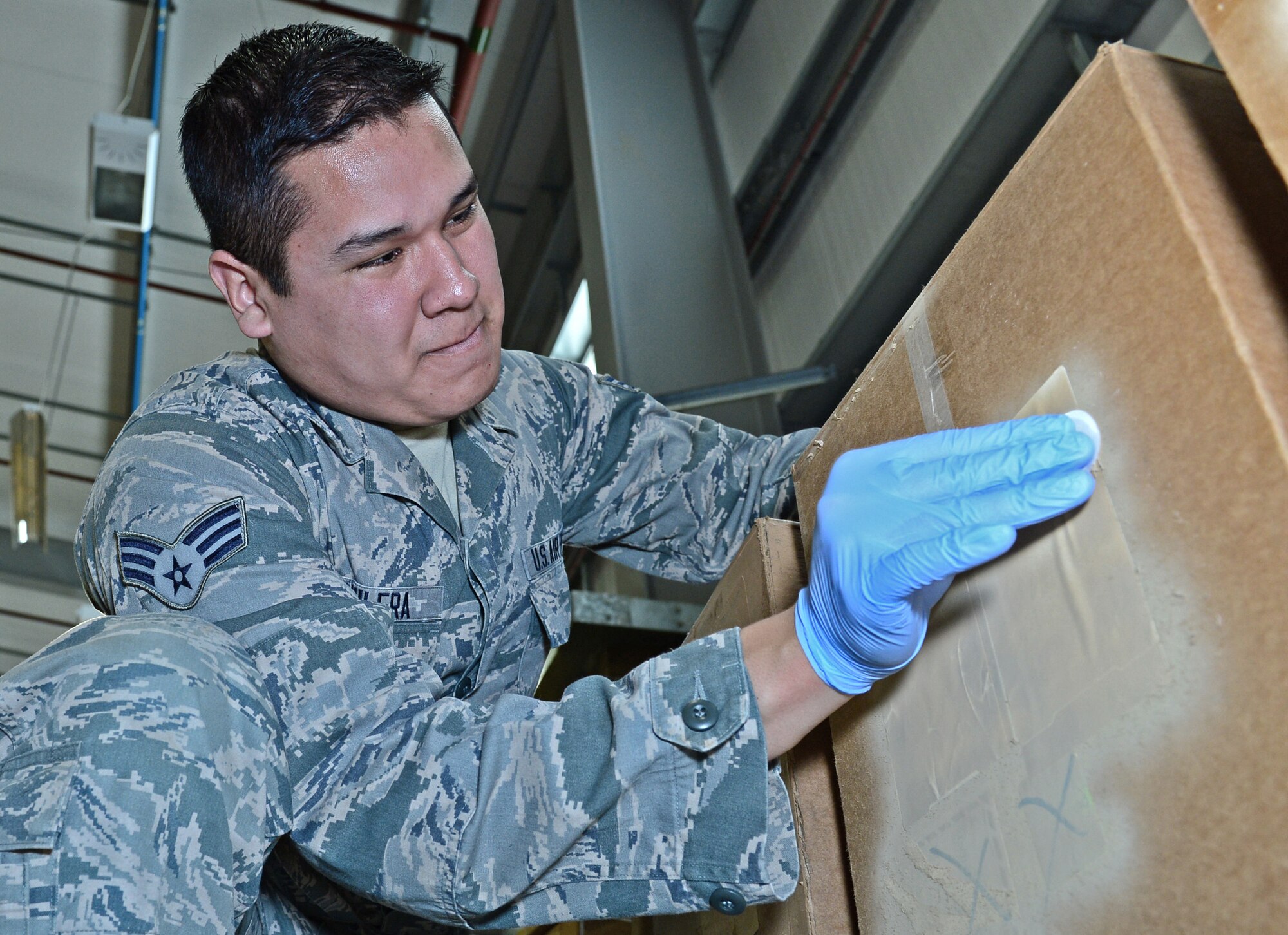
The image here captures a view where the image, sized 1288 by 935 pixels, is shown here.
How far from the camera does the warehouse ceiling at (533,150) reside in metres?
2.40

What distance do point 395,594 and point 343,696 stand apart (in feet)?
0.98

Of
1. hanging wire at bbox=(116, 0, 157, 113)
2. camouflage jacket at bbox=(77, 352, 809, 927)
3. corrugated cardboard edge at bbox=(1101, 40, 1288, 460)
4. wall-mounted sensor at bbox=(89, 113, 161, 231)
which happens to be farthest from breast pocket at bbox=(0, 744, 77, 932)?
hanging wire at bbox=(116, 0, 157, 113)

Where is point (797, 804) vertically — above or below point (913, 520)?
below

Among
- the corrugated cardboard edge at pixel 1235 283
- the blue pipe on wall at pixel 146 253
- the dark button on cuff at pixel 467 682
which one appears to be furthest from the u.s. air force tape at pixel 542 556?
the blue pipe on wall at pixel 146 253

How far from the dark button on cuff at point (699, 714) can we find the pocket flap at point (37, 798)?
46 centimetres

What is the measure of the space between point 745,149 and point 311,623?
9.21 ft

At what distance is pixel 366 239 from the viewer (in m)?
1.12

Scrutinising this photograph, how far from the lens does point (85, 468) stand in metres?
5.82

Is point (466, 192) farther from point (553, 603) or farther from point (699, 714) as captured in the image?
point (699, 714)

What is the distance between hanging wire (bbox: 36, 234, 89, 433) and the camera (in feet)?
15.5

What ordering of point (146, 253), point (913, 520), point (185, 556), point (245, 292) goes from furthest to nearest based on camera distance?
point (146, 253)
point (245, 292)
point (185, 556)
point (913, 520)

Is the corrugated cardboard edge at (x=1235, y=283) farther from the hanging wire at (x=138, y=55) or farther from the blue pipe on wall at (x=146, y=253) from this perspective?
the hanging wire at (x=138, y=55)

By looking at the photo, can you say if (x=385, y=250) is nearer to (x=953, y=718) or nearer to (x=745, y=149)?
(x=953, y=718)

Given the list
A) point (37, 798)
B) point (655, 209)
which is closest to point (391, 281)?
point (37, 798)
